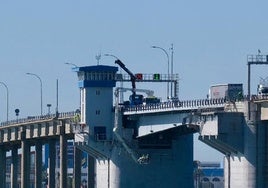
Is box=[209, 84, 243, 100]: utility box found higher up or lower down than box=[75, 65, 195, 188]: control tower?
higher up

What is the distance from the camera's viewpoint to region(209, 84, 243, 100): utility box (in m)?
167

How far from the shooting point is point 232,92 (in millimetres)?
169000

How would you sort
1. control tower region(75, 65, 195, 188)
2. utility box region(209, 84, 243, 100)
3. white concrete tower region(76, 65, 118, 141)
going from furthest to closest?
1. white concrete tower region(76, 65, 118, 141)
2. control tower region(75, 65, 195, 188)
3. utility box region(209, 84, 243, 100)

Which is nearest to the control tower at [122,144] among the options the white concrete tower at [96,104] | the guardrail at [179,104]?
the white concrete tower at [96,104]

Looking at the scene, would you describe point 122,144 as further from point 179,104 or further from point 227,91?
point 227,91

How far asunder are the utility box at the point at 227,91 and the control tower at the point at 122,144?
22.5 metres

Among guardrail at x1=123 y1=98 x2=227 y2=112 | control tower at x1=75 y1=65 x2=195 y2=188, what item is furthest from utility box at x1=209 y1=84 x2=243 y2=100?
control tower at x1=75 y1=65 x2=195 y2=188

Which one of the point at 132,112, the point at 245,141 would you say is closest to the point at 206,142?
the point at 245,141

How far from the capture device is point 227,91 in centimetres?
16950

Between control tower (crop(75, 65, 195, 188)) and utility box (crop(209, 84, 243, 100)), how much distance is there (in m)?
22.5

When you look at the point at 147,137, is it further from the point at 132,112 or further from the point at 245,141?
the point at 245,141

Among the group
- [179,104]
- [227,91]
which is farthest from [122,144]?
[227,91]

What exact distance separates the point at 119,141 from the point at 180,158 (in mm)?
8655

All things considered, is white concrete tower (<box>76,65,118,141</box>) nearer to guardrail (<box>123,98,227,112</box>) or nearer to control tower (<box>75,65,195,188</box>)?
control tower (<box>75,65,195,188</box>)
